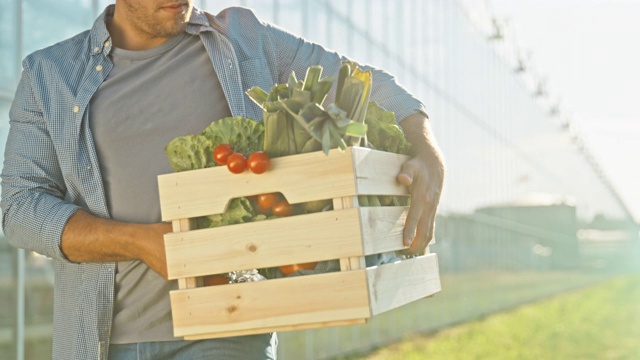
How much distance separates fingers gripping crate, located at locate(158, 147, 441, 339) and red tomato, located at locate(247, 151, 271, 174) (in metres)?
0.04

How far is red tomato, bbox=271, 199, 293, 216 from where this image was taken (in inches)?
107

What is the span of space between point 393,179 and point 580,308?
2489cm

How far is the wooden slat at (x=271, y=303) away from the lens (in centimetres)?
257

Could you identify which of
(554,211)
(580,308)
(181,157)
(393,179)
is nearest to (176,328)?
(181,157)

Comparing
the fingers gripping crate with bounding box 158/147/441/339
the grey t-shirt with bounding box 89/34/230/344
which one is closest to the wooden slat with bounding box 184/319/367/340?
the fingers gripping crate with bounding box 158/147/441/339

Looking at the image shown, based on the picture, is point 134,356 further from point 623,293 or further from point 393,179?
point 623,293

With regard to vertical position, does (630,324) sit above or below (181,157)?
below

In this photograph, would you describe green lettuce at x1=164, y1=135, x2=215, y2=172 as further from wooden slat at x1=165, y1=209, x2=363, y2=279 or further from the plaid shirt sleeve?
the plaid shirt sleeve

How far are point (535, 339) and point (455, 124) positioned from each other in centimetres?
433

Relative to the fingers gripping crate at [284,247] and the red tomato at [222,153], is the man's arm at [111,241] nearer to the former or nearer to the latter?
the fingers gripping crate at [284,247]

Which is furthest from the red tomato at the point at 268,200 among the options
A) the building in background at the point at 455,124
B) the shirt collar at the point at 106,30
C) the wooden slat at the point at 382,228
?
the building in background at the point at 455,124

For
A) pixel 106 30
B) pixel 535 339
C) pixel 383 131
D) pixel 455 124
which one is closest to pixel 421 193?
pixel 383 131

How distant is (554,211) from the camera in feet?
115

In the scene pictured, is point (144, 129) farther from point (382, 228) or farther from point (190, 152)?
point (382, 228)
